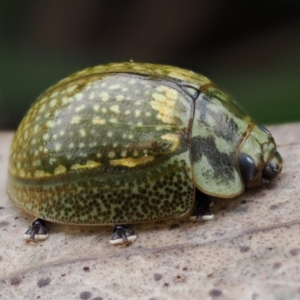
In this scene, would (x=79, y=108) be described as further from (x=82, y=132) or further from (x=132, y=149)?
(x=132, y=149)

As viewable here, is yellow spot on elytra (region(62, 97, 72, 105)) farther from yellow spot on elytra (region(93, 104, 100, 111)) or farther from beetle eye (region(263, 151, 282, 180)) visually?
beetle eye (region(263, 151, 282, 180))

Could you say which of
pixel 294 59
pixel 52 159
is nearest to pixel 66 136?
pixel 52 159

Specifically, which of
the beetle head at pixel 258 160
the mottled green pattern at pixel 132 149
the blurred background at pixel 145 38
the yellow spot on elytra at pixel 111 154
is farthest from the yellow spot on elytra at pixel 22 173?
the blurred background at pixel 145 38

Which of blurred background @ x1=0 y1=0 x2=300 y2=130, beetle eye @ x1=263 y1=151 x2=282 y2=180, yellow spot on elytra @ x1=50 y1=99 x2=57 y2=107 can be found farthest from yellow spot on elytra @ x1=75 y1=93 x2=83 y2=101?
blurred background @ x1=0 y1=0 x2=300 y2=130

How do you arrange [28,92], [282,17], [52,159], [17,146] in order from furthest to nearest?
1. [282,17]
2. [28,92]
3. [17,146]
4. [52,159]

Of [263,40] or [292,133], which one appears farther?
[263,40]

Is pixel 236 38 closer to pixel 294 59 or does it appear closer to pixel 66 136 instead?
pixel 294 59
